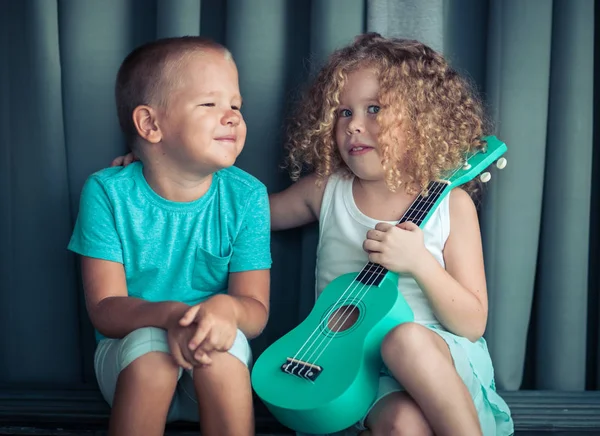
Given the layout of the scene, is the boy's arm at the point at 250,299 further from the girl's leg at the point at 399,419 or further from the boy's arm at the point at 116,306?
the girl's leg at the point at 399,419

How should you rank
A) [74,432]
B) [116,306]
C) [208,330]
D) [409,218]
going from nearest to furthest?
[208,330], [116,306], [409,218], [74,432]

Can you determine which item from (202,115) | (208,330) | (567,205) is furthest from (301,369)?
(567,205)

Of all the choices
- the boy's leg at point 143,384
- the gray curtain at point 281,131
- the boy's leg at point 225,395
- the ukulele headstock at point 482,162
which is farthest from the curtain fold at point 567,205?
the boy's leg at point 143,384

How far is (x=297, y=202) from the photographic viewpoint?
1.50 metres

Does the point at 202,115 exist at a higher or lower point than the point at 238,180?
higher

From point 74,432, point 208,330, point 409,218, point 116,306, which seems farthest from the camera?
point 74,432

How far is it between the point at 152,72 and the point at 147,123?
3.7 inches

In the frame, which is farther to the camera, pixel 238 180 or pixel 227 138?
pixel 238 180

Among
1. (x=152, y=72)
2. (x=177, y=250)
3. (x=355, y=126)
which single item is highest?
(x=152, y=72)

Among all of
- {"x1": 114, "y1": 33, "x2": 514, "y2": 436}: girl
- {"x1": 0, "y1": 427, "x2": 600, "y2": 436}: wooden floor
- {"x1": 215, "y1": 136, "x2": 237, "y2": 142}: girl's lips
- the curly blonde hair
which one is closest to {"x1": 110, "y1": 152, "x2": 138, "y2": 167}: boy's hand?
{"x1": 114, "y1": 33, "x2": 514, "y2": 436}: girl

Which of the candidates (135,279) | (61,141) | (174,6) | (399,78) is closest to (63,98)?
(61,141)

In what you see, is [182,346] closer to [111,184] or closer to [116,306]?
[116,306]

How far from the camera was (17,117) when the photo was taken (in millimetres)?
1537

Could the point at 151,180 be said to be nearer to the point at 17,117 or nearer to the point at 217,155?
the point at 217,155
